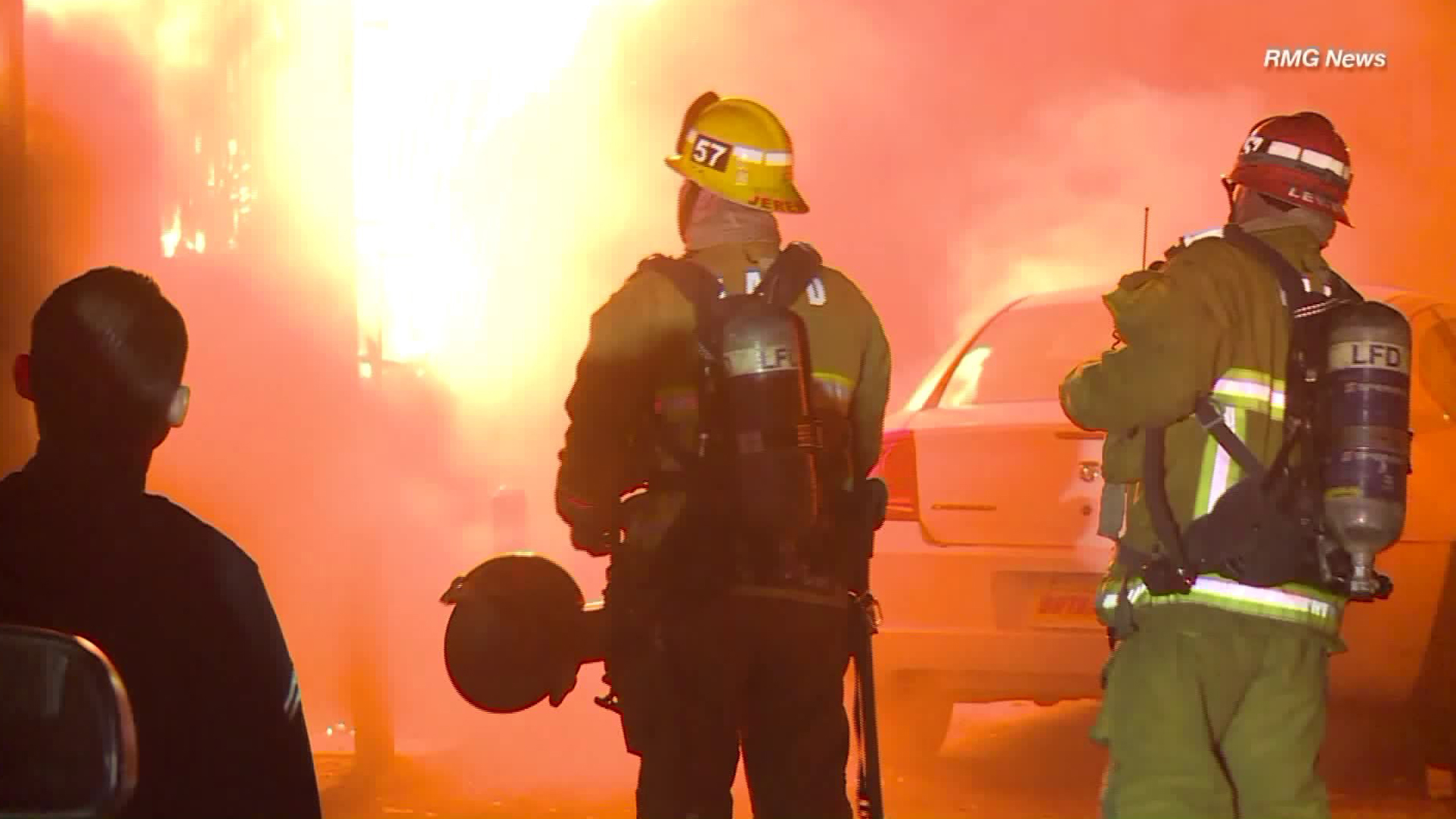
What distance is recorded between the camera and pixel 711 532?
13.3 feet

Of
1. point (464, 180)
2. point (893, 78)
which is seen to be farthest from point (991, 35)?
point (464, 180)

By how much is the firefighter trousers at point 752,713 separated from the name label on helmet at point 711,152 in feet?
3.17

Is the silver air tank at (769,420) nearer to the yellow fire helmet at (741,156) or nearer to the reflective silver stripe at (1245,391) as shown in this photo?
the yellow fire helmet at (741,156)

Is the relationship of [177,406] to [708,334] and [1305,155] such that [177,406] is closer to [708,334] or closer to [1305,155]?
[708,334]

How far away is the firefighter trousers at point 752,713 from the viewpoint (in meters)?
4.04

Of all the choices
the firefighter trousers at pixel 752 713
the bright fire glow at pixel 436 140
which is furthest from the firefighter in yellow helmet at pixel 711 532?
the bright fire glow at pixel 436 140

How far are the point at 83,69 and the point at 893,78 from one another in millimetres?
4332

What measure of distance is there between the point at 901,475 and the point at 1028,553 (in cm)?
54

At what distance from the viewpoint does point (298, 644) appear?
396 inches

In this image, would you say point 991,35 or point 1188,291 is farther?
point 991,35

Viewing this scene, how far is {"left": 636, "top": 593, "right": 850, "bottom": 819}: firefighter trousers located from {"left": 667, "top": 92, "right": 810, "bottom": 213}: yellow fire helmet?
897 mm

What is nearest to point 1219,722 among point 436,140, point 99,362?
point 99,362

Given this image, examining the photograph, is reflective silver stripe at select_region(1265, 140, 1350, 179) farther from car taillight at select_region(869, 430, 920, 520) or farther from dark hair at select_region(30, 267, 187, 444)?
dark hair at select_region(30, 267, 187, 444)

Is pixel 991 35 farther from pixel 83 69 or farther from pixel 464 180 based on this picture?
pixel 464 180
